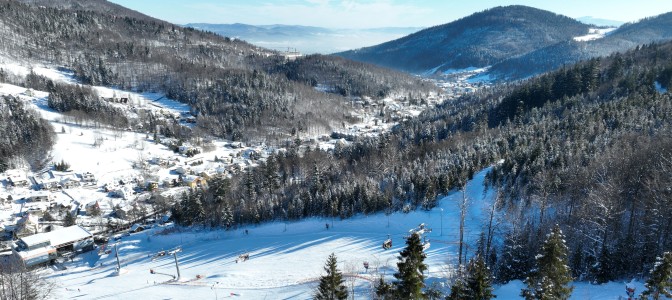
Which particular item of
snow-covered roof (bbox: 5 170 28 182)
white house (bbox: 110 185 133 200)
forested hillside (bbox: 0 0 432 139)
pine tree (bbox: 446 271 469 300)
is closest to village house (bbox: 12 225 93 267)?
white house (bbox: 110 185 133 200)

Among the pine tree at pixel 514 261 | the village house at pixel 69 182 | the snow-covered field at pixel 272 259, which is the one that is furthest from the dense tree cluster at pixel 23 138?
the pine tree at pixel 514 261

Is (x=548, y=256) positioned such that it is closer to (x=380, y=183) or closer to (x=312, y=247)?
(x=312, y=247)

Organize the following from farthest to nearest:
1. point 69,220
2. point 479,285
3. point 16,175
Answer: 1. point 16,175
2. point 69,220
3. point 479,285

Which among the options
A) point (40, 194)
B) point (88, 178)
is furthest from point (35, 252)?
point (88, 178)

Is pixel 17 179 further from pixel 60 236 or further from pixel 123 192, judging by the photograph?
pixel 60 236

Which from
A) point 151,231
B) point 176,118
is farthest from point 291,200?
point 176,118

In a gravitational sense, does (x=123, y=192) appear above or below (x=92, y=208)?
above
